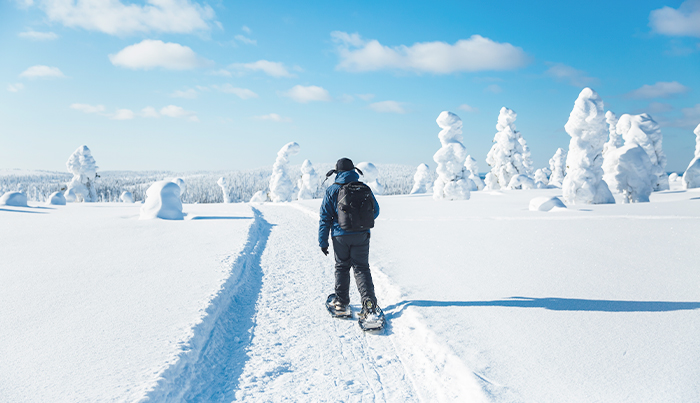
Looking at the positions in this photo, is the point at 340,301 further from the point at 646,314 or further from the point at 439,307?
the point at 646,314

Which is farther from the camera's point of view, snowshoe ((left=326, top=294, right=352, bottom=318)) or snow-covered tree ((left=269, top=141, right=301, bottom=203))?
snow-covered tree ((left=269, top=141, right=301, bottom=203))

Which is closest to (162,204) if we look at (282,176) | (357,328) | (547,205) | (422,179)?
(357,328)

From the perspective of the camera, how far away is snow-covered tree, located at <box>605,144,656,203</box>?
20203 millimetres

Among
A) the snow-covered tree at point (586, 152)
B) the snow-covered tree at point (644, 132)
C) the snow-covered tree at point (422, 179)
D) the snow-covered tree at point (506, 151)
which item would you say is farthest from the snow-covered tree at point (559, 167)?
the snow-covered tree at point (586, 152)

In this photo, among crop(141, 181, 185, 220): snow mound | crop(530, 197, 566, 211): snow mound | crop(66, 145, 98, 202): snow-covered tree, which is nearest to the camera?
crop(141, 181, 185, 220): snow mound

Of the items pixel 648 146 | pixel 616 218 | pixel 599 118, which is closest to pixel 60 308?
pixel 616 218

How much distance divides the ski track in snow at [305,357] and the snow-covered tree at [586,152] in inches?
744

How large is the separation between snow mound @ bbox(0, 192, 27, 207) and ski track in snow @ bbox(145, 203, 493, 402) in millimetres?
22983

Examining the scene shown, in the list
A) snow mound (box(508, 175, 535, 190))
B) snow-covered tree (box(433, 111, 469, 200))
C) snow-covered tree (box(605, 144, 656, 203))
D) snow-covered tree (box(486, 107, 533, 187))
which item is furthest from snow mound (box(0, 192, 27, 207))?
snow mound (box(508, 175, 535, 190))

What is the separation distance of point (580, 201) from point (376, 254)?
1734cm

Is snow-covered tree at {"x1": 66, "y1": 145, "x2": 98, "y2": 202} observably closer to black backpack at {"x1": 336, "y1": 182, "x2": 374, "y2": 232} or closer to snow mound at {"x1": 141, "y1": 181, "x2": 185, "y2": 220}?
snow mound at {"x1": 141, "y1": 181, "x2": 185, "y2": 220}

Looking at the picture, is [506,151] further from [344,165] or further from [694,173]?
[344,165]

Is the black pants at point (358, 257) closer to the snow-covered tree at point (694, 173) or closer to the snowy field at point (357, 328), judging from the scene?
the snowy field at point (357, 328)

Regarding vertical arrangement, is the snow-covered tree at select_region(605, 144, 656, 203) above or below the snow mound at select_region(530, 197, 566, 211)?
above
